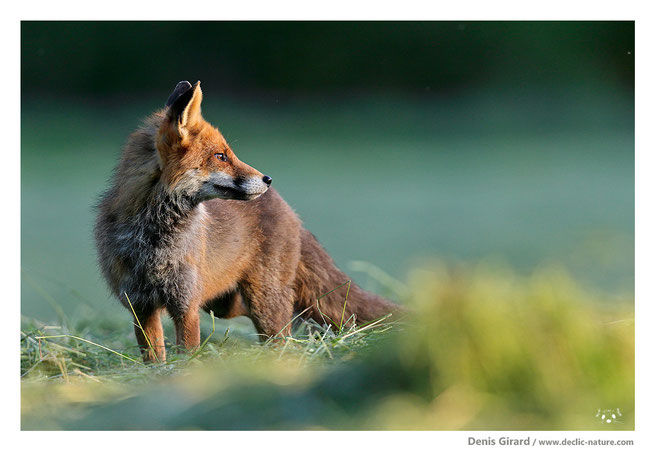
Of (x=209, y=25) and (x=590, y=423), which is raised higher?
(x=209, y=25)

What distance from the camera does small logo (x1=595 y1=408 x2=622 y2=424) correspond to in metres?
2.48

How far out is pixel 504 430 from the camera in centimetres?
240

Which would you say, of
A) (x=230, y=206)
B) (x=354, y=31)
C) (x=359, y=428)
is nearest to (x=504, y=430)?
(x=359, y=428)

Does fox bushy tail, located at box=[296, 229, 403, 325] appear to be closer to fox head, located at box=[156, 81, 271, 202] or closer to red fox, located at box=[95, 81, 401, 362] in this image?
red fox, located at box=[95, 81, 401, 362]

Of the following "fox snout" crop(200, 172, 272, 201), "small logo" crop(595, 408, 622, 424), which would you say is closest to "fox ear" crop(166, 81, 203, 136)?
"fox snout" crop(200, 172, 272, 201)

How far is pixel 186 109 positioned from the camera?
13.2 ft

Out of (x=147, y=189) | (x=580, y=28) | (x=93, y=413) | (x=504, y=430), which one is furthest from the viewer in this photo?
(x=580, y=28)

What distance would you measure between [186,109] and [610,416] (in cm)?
265

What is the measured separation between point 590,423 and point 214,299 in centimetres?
315

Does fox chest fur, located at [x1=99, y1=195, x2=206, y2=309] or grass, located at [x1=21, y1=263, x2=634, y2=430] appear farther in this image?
fox chest fur, located at [x1=99, y1=195, x2=206, y2=309]

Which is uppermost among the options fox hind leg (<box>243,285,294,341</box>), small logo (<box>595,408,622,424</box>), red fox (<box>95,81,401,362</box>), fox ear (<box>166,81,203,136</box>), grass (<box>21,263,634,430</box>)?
fox ear (<box>166,81,203,136</box>)

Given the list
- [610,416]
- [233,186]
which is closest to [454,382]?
[610,416]

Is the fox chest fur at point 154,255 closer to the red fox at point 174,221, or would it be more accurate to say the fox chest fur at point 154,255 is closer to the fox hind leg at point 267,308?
the red fox at point 174,221

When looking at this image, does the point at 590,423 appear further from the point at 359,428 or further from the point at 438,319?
the point at 359,428
